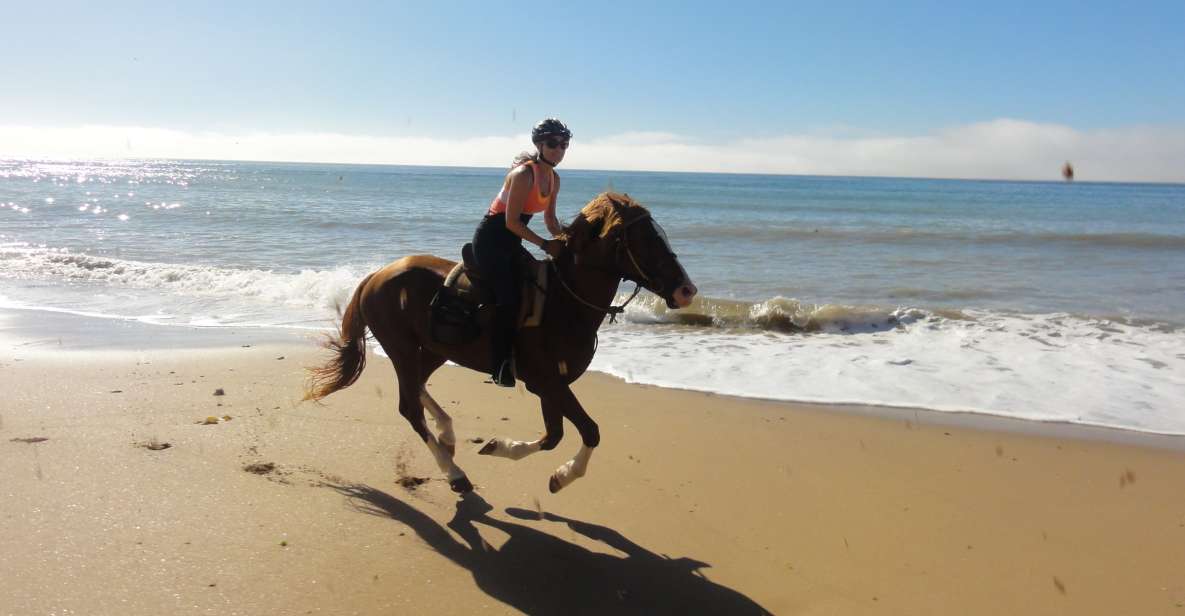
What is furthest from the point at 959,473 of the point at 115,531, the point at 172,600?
the point at 115,531

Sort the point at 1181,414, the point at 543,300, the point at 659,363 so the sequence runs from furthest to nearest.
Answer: the point at 659,363, the point at 1181,414, the point at 543,300

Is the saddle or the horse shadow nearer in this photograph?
the horse shadow

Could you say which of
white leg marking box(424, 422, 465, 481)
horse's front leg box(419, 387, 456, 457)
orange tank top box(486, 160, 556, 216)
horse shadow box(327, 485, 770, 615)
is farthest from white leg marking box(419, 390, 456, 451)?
orange tank top box(486, 160, 556, 216)

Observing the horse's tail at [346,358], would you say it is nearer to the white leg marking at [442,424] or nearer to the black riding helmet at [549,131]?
the white leg marking at [442,424]

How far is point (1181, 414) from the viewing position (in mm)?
7258

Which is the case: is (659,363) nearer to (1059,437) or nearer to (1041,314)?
(1059,437)

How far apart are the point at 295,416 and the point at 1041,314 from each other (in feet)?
37.6

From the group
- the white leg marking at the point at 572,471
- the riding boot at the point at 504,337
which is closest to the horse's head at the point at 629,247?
the riding boot at the point at 504,337

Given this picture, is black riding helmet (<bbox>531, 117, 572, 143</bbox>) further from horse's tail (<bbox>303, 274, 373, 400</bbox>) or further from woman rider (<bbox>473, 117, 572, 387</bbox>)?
horse's tail (<bbox>303, 274, 373, 400</bbox>)

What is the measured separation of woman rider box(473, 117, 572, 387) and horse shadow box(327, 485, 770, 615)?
963 millimetres

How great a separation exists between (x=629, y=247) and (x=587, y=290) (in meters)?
0.38

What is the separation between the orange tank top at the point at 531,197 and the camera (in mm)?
4699

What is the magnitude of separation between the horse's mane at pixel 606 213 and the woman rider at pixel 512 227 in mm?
211

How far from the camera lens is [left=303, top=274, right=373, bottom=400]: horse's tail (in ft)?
19.1
